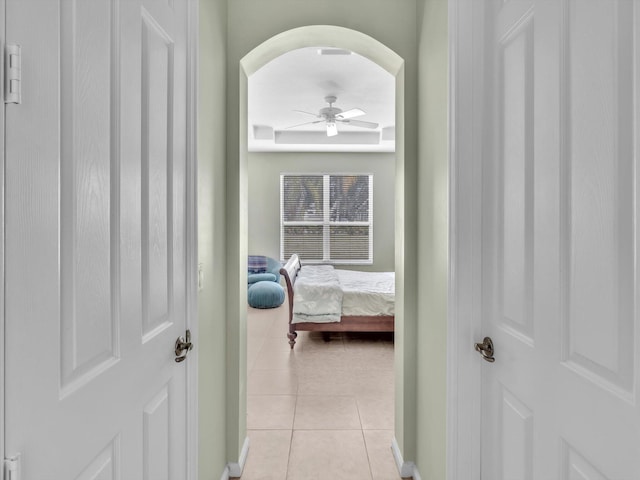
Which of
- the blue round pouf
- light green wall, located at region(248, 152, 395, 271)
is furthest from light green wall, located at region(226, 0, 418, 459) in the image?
light green wall, located at region(248, 152, 395, 271)

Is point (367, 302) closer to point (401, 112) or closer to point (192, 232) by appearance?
point (401, 112)

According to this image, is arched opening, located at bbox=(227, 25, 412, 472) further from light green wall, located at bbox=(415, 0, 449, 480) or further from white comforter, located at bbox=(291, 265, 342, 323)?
white comforter, located at bbox=(291, 265, 342, 323)

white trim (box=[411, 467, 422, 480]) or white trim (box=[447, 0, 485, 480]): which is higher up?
white trim (box=[447, 0, 485, 480])

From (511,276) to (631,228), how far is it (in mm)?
467

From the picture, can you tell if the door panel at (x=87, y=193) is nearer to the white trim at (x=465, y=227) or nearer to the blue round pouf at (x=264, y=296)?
the white trim at (x=465, y=227)

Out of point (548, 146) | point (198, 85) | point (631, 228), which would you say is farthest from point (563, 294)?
point (198, 85)

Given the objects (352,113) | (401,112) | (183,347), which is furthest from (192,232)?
(352,113)

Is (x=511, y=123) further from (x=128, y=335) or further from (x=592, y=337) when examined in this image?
(x=128, y=335)

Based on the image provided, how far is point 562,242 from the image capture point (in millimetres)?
936

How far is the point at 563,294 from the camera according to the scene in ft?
3.04

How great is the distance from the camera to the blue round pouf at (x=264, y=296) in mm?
6191

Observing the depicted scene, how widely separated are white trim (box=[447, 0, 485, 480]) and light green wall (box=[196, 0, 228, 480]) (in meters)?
0.98

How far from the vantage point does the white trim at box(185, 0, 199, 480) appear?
1.42m

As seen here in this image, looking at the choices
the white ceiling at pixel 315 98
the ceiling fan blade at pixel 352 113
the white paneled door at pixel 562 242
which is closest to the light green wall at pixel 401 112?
the white paneled door at pixel 562 242
